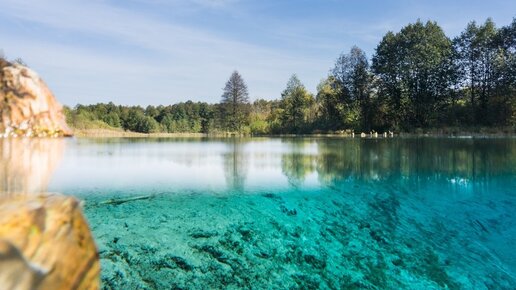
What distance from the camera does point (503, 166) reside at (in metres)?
15.7

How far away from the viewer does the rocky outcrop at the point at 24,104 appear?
41.8 meters

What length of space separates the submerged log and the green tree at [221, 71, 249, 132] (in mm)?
82238

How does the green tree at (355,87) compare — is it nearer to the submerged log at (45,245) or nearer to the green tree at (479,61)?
the green tree at (479,61)

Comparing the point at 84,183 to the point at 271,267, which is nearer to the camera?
the point at 271,267

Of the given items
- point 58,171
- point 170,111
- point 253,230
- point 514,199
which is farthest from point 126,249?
point 170,111

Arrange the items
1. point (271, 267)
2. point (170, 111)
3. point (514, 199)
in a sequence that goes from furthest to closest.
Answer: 1. point (170, 111)
2. point (514, 199)
3. point (271, 267)

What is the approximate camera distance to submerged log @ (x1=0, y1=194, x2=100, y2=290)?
8.20ft

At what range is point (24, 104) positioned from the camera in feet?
141

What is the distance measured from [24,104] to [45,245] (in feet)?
159

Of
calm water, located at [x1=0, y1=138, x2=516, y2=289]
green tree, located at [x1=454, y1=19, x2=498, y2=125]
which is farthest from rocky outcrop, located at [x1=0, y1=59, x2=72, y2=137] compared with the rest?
green tree, located at [x1=454, y1=19, x2=498, y2=125]

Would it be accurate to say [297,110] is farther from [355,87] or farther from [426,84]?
[426,84]

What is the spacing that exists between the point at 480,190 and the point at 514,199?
1177 mm

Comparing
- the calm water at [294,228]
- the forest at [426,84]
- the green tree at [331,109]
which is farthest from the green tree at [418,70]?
the calm water at [294,228]

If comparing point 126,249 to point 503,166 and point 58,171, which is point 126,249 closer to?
point 58,171
